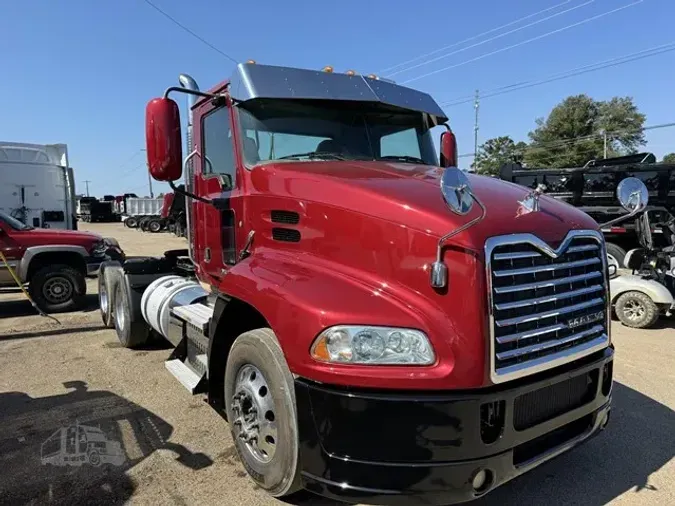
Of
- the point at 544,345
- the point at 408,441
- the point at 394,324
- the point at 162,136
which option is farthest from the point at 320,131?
the point at 408,441

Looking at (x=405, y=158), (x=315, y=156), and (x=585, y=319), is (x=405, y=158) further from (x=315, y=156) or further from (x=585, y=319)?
(x=585, y=319)

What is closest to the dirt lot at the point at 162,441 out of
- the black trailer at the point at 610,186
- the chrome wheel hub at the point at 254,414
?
the chrome wheel hub at the point at 254,414

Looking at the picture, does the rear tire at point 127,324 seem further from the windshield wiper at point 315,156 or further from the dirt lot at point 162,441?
the windshield wiper at point 315,156

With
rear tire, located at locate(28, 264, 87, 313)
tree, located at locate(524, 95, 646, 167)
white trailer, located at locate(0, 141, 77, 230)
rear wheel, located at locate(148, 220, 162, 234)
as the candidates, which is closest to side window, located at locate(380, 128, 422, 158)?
rear tire, located at locate(28, 264, 87, 313)

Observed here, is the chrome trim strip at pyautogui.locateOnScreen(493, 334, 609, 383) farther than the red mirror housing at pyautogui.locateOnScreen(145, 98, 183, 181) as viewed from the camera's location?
No

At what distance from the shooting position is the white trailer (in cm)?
1382

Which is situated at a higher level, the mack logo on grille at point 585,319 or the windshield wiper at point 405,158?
the windshield wiper at point 405,158

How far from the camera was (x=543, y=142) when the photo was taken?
194 ft

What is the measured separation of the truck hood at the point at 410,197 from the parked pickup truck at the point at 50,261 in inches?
227

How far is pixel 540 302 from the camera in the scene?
8.57ft

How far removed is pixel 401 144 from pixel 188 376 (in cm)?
251

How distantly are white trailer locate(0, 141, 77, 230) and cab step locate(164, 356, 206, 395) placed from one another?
473 inches

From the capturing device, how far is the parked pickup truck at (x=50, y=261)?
8500 millimetres

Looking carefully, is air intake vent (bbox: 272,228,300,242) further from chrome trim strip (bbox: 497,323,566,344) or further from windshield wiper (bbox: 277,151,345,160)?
chrome trim strip (bbox: 497,323,566,344)
